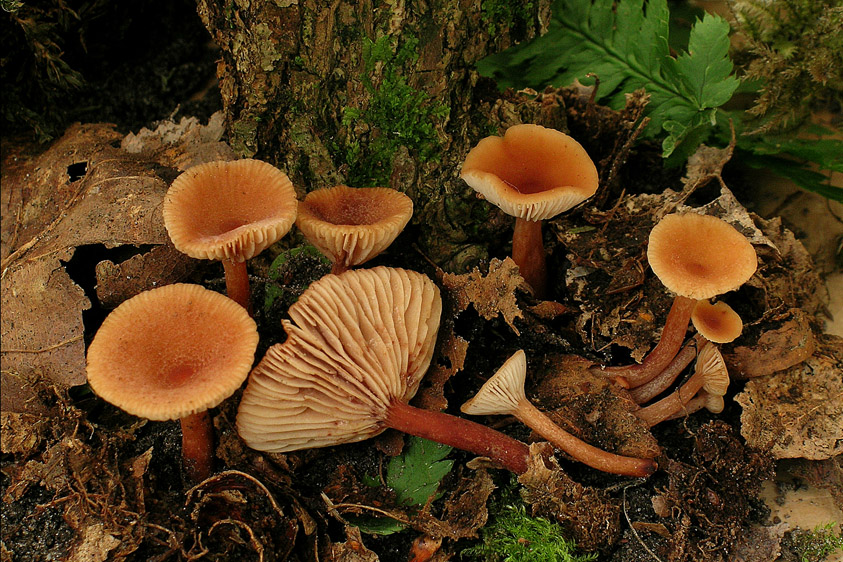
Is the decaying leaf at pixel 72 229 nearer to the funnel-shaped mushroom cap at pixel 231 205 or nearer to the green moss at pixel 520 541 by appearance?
the funnel-shaped mushroom cap at pixel 231 205

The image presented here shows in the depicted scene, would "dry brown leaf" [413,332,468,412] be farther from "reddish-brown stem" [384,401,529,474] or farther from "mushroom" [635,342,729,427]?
"mushroom" [635,342,729,427]

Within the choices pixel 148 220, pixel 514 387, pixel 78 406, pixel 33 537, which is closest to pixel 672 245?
pixel 514 387

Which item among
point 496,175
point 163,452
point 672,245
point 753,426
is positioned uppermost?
point 496,175

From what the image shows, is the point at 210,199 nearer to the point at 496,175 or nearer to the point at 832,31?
the point at 496,175

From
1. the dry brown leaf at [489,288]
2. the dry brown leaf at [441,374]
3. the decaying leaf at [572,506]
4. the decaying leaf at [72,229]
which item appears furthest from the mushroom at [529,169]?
the decaying leaf at [72,229]

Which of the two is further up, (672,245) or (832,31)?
(832,31)

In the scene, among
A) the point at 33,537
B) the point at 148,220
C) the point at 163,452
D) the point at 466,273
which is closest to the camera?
the point at 33,537
